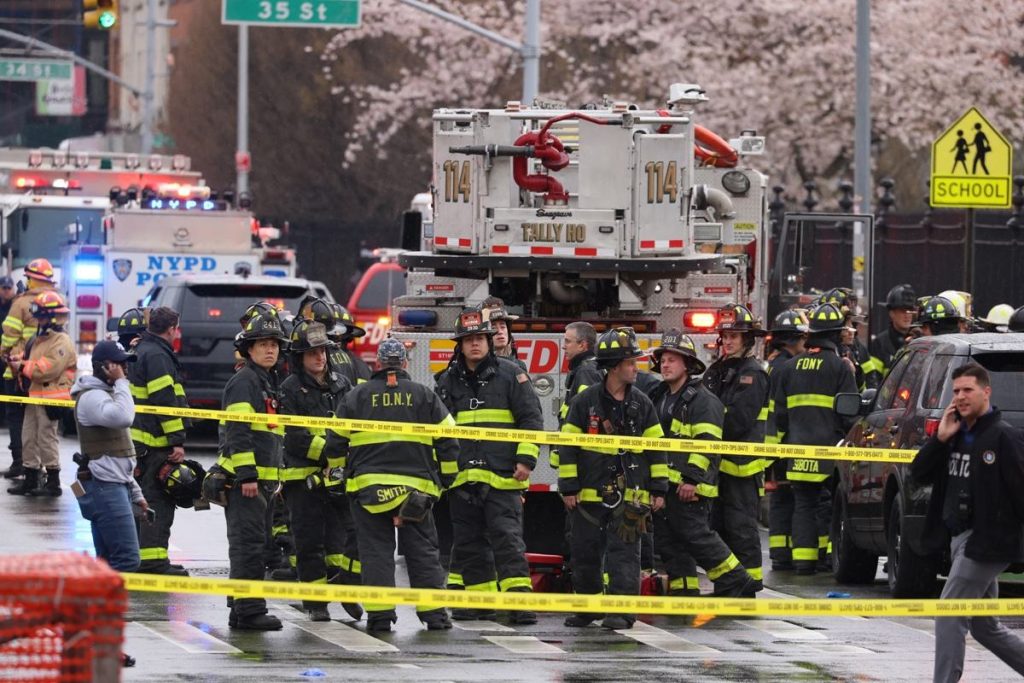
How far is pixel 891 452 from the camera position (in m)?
12.8

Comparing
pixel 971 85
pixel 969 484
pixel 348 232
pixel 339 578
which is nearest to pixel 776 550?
pixel 339 578

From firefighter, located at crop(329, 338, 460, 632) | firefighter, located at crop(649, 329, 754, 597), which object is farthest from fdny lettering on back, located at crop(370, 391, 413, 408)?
firefighter, located at crop(649, 329, 754, 597)

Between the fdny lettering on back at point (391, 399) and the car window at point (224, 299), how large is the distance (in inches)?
428

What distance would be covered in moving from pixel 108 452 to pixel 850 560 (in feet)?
17.0

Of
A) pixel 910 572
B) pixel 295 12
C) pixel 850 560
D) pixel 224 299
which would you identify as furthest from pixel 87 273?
pixel 910 572

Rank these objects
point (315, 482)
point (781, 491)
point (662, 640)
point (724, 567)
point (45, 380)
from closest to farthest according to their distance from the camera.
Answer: point (662, 640), point (315, 482), point (724, 567), point (781, 491), point (45, 380)

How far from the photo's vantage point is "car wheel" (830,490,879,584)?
47.6 ft

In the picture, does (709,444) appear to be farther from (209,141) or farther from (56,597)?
(209,141)

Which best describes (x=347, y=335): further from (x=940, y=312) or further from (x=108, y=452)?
(x=940, y=312)

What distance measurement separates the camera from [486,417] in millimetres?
12781

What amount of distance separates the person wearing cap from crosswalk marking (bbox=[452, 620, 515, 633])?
1.84 m

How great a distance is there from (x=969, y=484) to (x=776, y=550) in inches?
245

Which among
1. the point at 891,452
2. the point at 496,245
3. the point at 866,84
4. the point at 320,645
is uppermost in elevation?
the point at 866,84

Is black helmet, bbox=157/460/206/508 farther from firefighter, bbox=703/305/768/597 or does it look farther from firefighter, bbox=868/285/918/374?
firefighter, bbox=868/285/918/374
